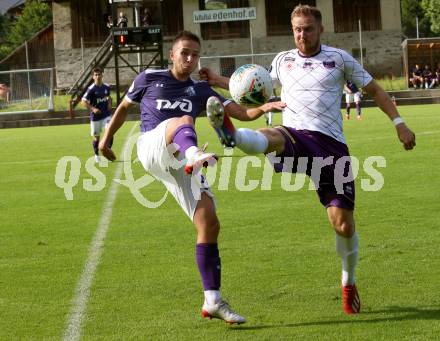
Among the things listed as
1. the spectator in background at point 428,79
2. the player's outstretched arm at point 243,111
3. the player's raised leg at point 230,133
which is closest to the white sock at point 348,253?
the player's raised leg at point 230,133

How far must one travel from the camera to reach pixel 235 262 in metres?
8.09

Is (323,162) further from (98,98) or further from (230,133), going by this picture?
(98,98)

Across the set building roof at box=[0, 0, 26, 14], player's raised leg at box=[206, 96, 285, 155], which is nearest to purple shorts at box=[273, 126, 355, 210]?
player's raised leg at box=[206, 96, 285, 155]

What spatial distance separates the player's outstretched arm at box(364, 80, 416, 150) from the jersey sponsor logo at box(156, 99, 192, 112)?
4.37ft

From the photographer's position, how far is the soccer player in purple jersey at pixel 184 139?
5953 mm

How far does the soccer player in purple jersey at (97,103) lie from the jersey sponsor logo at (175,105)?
14.9 metres

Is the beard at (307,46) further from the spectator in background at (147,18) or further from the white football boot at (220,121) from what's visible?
the spectator in background at (147,18)

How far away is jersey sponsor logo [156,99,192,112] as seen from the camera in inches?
256

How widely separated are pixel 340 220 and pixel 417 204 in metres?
5.08

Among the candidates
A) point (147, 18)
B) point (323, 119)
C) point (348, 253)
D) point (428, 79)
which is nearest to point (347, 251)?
point (348, 253)

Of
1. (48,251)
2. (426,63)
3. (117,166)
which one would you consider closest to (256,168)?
(117,166)

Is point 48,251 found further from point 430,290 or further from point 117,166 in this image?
point 117,166

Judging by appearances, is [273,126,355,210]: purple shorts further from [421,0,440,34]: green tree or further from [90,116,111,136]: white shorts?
[421,0,440,34]: green tree

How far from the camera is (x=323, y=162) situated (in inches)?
253
